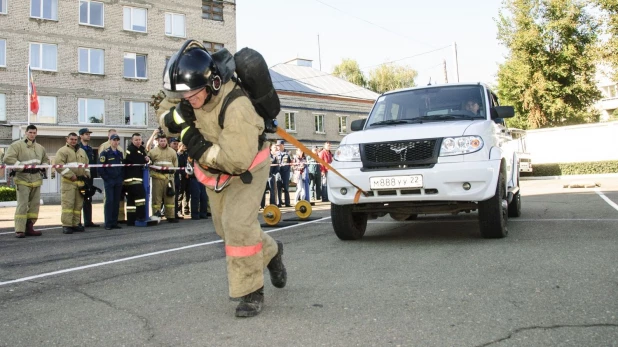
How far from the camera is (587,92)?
37625 millimetres

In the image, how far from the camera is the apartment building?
2977cm

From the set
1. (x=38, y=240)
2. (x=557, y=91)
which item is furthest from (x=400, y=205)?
(x=557, y=91)

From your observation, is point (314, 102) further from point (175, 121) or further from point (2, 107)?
point (175, 121)

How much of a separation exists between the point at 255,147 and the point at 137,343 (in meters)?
1.38

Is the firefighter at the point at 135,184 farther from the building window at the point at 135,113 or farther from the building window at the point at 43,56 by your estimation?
the building window at the point at 135,113

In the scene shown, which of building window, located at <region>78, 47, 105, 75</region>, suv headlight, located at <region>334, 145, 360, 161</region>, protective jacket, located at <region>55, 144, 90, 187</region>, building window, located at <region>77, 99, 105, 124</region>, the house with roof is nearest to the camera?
suv headlight, located at <region>334, 145, 360, 161</region>

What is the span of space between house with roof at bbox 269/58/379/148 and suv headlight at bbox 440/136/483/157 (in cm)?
3456

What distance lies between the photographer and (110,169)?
10.6 meters

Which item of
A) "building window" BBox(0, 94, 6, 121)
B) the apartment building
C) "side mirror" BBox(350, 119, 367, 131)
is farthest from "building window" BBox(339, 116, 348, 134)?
"side mirror" BBox(350, 119, 367, 131)

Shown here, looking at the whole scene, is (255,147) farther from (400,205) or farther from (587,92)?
(587,92)

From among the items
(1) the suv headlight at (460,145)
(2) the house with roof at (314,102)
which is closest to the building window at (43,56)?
(2) the house with roof at (314,102)

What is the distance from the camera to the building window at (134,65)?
110 ft

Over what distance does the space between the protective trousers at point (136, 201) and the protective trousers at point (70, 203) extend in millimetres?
1027

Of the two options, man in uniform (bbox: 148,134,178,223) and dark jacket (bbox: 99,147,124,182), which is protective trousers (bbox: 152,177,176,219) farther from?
dark jacket (bbox: 99,147,124,182)
